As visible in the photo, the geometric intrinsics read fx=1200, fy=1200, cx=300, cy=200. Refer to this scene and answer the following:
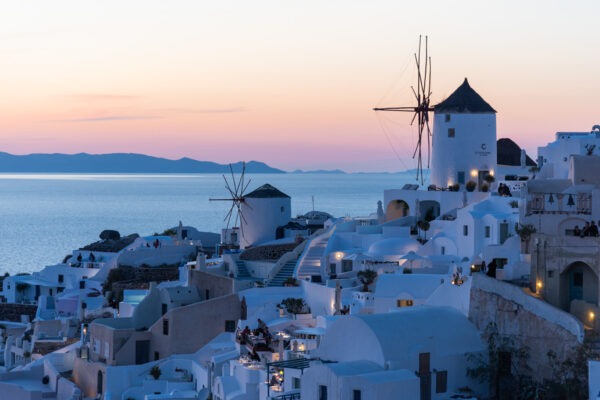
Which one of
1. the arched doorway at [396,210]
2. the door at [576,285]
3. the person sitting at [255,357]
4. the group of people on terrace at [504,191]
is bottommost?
the person sitting at [255,357]

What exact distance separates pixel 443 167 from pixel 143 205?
459ft

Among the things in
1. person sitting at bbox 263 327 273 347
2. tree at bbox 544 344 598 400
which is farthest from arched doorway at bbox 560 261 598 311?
person sitting at bbox 263 327 273 347

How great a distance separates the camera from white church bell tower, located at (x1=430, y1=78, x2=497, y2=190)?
41.2m

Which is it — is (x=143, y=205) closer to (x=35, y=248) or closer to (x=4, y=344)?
(x=35, y=248)

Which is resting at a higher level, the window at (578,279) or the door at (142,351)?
the window at (578,279)

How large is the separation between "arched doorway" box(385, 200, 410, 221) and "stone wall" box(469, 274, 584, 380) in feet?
55.2

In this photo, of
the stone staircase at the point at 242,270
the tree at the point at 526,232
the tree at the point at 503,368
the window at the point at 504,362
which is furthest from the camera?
the stone staircase at the point at 242,270

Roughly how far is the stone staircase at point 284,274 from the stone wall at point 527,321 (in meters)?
13.0

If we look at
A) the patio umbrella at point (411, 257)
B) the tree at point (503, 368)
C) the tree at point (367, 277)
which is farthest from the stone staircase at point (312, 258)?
the tree at point (503, 368)

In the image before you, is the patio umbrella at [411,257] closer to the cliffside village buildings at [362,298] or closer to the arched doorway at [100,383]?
the cliffside village buildings at [362,298]

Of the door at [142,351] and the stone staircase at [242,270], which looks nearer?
the door at [142,351]

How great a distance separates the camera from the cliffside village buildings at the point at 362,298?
22672mm

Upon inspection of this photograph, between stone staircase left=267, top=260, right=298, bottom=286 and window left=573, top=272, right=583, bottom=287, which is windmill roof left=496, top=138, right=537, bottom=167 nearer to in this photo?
stone staircase left=267, top=260, right=298, bottom=286

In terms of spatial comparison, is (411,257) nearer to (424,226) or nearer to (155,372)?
(424,226)
